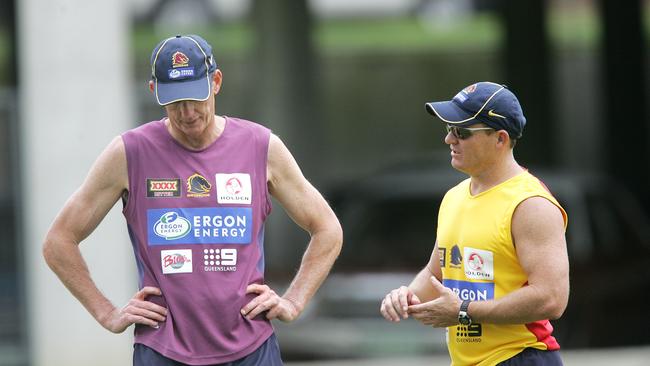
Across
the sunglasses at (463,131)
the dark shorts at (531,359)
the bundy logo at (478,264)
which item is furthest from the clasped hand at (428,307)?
the sunglasses at (463,131)

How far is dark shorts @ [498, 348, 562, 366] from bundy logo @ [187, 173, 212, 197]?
4.01 feet

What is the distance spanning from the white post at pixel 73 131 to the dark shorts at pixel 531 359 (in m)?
6.59

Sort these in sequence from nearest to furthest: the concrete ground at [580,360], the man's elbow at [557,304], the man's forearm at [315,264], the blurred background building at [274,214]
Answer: the man's elbow at [557,304], the man's forearm at [315,264], the concrete ground at [580,360], the blurred background building at [274,214]

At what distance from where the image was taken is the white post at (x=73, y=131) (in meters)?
11.1

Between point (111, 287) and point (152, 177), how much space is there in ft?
21.2

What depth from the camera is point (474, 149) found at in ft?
15.9

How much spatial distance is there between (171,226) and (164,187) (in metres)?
0.15

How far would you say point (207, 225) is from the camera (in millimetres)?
4859

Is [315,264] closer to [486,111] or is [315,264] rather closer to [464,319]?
[464,319]

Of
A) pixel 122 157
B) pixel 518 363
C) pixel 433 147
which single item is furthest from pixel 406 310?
pixel 433 147

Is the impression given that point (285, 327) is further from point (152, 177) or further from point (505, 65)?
point (505, 65)

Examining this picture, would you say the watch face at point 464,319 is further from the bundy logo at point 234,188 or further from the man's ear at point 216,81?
the man's ear at point 216,81

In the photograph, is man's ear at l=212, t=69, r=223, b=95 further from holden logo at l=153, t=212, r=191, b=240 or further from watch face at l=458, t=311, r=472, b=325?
watch face at l=458, t=311, r=472, b=325

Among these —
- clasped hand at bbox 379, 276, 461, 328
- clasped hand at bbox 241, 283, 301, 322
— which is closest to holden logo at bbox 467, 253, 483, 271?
clasped hand at bbox 379, 276, 461, 328
